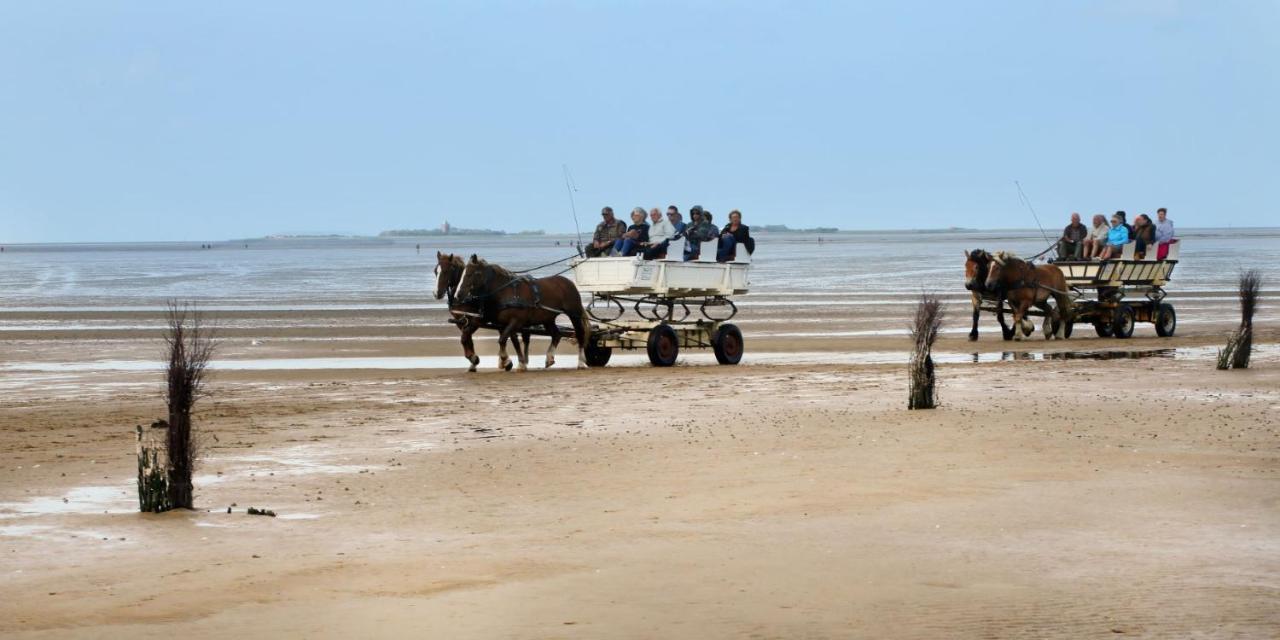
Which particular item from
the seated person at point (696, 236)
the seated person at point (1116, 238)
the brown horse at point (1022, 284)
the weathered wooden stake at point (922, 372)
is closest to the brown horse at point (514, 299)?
the seated person at point (696, 236)

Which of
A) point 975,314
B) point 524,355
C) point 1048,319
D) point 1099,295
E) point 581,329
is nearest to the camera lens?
point 524,355

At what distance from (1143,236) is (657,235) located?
10.5 meters

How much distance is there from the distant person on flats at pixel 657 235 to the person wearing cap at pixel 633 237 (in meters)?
0.09

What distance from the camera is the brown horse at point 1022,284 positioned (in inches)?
1069

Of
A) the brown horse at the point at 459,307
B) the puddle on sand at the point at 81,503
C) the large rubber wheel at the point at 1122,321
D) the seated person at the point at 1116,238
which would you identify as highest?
the seated person at the point at 1116,238

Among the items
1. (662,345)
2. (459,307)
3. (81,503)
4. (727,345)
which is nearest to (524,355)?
(459,307)

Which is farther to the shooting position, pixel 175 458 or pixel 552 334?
pixel 552 334

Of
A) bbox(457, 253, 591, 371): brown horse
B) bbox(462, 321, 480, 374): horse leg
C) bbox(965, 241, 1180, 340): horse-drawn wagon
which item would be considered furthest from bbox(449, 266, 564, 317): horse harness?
bbox(965, 241, 1180, 340): horse-drawn wagon

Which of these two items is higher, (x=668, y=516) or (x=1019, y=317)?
(x=1019, y=317)

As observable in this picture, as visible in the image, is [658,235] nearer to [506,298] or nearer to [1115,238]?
[506,298]

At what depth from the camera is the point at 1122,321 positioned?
92.6 feet

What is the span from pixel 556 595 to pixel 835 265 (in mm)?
73396

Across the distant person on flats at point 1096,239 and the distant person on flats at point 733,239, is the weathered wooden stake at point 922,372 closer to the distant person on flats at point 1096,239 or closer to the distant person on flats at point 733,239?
the distant person on flats at point 733,239

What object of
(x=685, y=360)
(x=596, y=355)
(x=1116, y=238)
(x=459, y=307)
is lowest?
(x=685, y=360)
